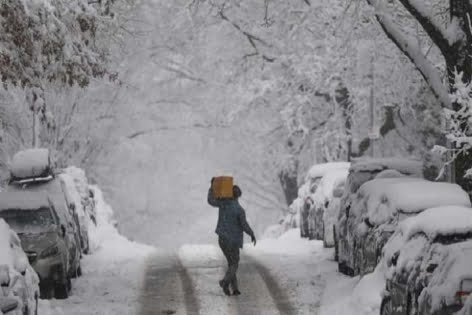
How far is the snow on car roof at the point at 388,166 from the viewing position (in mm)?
19580

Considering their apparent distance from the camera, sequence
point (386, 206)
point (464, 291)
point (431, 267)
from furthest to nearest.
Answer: point (386, 206), point (431, 267), point (464, 291)

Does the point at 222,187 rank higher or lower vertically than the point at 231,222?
higher

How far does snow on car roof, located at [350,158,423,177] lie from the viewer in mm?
19580

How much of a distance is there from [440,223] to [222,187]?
633 centimetres

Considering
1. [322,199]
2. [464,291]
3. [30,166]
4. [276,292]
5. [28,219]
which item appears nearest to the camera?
[464,291]

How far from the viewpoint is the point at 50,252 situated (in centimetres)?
1634

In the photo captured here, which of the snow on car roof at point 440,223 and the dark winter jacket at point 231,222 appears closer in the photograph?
the snow on car roof at point 440,223

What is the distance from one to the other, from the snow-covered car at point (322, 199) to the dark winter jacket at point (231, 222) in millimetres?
7164

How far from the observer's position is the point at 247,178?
4803 cm

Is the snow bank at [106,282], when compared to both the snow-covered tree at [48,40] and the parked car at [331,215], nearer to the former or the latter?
the snow-covered tree at [48,40]

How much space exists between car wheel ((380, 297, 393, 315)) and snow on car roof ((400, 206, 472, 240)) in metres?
0.80

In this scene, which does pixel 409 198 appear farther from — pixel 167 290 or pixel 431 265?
pixel 167 290

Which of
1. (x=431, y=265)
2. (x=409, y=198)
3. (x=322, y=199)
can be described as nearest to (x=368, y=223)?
(x=409, y=198)

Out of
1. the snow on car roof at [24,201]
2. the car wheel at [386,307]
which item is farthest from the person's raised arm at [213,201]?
the car wheel at [386,307]
